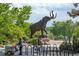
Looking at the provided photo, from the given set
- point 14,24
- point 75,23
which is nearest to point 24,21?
point 14,24

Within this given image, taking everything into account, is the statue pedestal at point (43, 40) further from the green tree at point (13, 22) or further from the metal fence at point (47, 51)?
the green tree at point (13, 22)

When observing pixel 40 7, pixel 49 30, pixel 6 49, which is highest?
pixel 40 7

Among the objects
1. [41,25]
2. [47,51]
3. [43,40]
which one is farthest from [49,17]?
[47,51]

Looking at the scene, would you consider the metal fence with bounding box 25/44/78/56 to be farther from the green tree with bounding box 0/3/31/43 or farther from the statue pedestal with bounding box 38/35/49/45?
the green tree with bounding box 0/3/31/43

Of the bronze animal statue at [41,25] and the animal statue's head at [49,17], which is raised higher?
the animal statue's head at [49,17]

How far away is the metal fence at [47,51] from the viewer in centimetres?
291

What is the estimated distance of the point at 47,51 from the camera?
2.93 m

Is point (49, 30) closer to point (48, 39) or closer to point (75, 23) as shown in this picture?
point (48, 39)

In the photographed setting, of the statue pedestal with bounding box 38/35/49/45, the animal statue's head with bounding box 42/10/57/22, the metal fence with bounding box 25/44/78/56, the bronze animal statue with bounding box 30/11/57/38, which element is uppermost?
the animal statue's head with bounding box 42/10/57/22

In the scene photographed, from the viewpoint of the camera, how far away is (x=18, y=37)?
2.95 metres

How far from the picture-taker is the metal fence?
2.91 m

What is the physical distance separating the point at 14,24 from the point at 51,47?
1.56 ft

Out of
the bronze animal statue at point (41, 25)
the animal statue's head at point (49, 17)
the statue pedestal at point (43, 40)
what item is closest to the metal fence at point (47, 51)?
the statue pedestal at point (43, 40)

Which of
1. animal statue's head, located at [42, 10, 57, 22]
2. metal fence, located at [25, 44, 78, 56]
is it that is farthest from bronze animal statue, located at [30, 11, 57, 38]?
metal fence, located at [25, 44, 78, 56]
